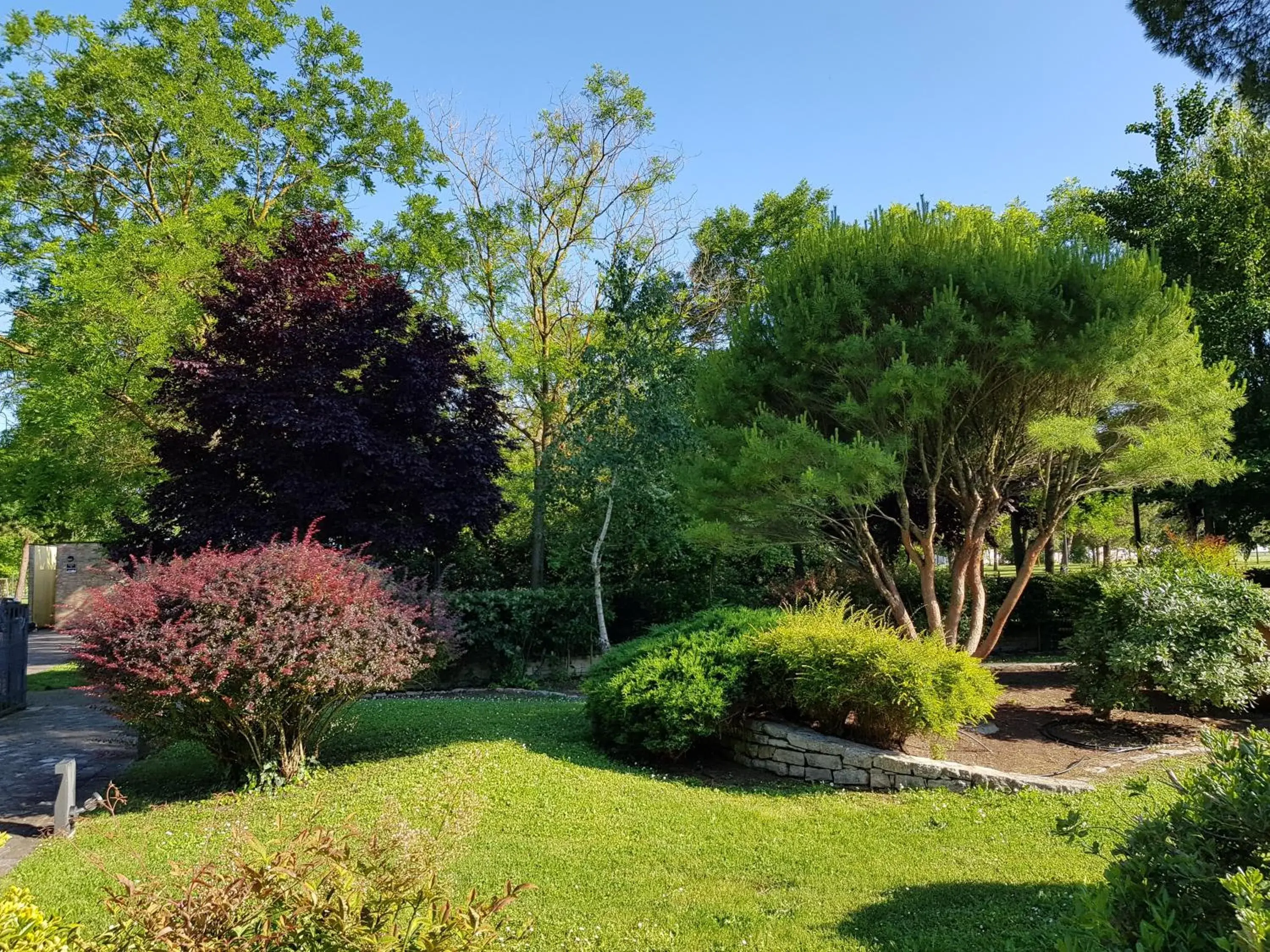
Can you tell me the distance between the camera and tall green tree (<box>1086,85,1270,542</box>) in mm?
14023

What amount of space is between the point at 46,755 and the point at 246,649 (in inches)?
159

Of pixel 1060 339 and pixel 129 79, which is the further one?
pixel 129 79

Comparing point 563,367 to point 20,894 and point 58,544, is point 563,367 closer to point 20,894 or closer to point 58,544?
point 20,894

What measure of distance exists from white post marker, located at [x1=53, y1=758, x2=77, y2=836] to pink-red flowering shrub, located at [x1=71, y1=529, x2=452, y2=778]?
1.64 feet

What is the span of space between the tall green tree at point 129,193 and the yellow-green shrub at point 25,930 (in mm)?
11701

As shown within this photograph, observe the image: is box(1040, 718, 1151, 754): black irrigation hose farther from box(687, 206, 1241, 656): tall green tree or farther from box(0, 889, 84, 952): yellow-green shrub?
box(0, 889, 84, 952): yellow-green shrub

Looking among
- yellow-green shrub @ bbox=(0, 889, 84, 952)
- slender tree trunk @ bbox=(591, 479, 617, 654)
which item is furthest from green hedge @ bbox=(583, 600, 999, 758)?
slender tree trunk @ bbox=(591, 479, 617, 654)

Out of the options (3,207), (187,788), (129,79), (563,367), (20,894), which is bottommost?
(187,788)

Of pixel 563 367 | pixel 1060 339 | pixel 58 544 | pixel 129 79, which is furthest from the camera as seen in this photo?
pixel 58 544

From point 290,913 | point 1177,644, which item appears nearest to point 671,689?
point 290,913

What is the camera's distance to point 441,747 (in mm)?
7066

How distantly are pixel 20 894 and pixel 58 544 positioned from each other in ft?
88.2

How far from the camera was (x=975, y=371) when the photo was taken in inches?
315

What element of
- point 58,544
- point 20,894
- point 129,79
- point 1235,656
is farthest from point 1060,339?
point 58,544
